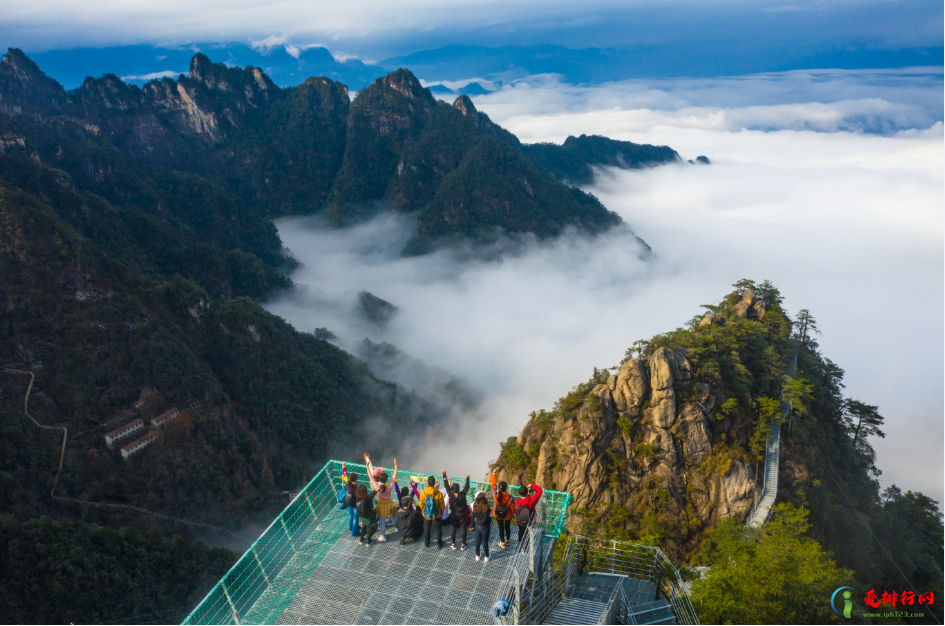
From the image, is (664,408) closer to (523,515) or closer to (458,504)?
(523,515)

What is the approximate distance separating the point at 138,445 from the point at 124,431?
2.11 meters

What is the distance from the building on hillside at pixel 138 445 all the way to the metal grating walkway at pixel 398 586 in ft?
178

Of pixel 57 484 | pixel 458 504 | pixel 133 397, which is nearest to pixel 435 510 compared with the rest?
pixel 458 504

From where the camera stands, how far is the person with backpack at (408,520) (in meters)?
18.9

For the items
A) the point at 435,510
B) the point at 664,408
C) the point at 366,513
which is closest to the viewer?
the point at 435,510

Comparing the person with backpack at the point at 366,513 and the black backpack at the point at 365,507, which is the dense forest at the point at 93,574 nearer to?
the person with backpack at the point at 366,513

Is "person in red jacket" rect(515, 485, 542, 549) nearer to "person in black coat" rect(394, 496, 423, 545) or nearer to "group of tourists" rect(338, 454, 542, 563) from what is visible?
"group of tourists" rect(338, 454, 542, 563)

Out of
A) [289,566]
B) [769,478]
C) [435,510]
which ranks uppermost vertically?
[435,510]

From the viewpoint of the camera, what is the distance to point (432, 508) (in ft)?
61.6

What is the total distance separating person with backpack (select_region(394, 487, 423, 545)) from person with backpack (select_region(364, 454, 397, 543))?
38 cm

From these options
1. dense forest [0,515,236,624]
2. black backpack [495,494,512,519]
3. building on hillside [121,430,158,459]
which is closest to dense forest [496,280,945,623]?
black backpack [495,494,512,519]

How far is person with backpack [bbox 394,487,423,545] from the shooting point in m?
18.9

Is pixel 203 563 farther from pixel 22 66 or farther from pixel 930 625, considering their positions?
pixel 22 66

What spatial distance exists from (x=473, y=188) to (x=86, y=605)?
15283cm
